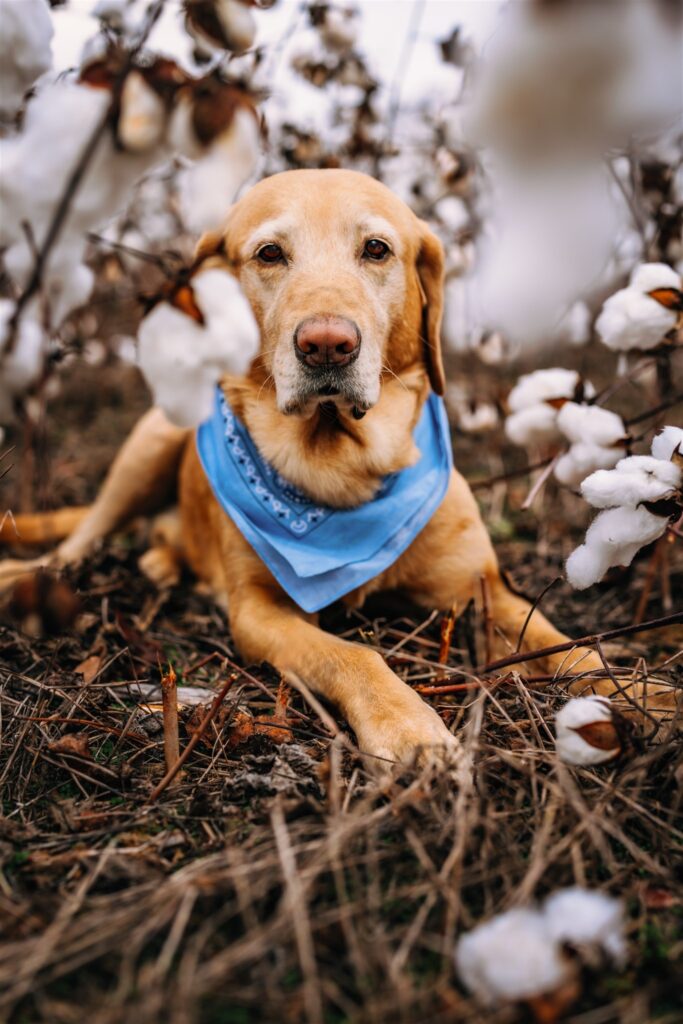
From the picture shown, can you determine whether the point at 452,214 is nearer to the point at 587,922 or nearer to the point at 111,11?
the point at 111,11

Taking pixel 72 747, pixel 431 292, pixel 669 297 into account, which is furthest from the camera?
pixel 431 292

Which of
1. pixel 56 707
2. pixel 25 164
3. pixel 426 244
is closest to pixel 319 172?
pixel 426 244

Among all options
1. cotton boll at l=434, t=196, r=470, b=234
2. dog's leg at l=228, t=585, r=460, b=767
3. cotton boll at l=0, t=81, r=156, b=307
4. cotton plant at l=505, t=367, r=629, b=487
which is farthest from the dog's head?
cotton boll at l=434, t=196, r=470, b=234

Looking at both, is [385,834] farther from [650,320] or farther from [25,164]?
[650,320]

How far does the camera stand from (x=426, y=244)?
120 inches

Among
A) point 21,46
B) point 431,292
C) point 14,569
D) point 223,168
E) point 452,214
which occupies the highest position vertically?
point 21,46

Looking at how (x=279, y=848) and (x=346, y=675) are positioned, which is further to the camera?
(x=346, y=675)

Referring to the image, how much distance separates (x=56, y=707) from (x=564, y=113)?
1.99 metres

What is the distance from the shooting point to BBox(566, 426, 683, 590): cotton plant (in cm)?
187

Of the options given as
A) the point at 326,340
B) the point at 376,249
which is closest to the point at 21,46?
the point at 326,340

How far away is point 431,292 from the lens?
3.11 m

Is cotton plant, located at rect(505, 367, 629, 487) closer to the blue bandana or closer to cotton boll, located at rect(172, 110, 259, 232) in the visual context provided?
the blue bandana

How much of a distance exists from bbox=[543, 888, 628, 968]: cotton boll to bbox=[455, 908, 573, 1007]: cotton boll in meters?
0.03

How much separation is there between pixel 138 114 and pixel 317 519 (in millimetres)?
1762
